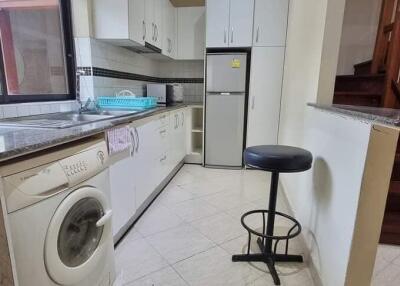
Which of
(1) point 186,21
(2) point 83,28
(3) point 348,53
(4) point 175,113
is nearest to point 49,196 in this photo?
(2) point 83,28

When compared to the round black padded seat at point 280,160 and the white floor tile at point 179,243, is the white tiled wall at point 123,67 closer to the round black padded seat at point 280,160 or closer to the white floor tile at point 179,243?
the white floor tile at point 179,243

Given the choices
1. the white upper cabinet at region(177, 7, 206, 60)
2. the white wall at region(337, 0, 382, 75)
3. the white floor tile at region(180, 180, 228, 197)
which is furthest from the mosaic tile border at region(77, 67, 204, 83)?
the white wall at region(337, 0, 382, 75)

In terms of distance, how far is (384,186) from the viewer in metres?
0.93

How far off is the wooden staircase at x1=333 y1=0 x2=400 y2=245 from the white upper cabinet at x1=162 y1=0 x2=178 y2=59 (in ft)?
7.19

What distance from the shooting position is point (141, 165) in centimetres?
196

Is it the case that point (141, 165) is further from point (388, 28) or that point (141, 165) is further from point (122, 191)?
point (388, 28)

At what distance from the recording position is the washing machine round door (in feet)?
2.94

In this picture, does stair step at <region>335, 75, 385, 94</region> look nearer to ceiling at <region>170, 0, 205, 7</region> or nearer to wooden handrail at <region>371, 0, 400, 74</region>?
wooden handrail at <region>371, 0, 400, 74</region>

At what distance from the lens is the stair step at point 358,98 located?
8.39 feet

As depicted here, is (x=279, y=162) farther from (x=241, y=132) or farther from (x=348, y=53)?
(x=348, y=53)

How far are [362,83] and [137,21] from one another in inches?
101

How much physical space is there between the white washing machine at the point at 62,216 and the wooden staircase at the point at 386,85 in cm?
199

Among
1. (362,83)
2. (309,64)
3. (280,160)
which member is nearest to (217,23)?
(309,64)

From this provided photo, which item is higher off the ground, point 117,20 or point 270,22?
point 270,22
